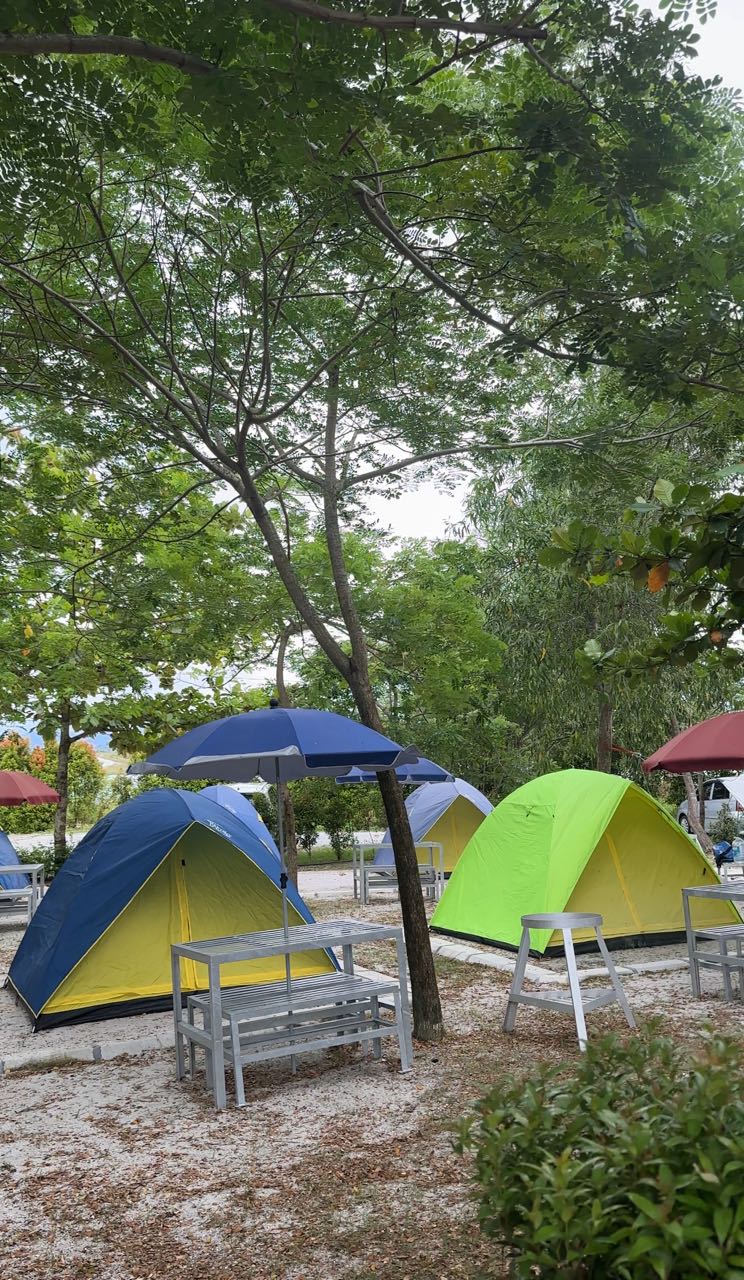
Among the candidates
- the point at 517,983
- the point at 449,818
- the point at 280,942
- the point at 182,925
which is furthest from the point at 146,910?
the point at 449,818

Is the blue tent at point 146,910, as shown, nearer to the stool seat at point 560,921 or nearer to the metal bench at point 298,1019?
the metal bench at point 298,1019

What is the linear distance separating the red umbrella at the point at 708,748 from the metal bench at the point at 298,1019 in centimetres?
275

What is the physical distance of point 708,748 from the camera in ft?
23.6

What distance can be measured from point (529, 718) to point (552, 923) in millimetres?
13410

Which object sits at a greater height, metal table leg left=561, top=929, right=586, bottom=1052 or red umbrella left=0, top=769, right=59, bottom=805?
red umbrella left=0, top=769, right=59, bottom=805

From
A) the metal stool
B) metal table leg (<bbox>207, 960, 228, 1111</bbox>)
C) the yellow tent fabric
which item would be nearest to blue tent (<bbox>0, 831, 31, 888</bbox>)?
the yellow tent fabric

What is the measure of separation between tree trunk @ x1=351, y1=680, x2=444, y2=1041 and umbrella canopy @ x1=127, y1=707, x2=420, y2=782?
0.80m

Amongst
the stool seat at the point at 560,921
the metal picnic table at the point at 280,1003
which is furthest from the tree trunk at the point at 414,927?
the stool seat at the point at 560,921

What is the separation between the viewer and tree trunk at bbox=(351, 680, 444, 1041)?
6.37 meters

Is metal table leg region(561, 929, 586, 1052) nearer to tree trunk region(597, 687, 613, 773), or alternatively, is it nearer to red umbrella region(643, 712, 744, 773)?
red umbrella region(643, 712, 744, 773)

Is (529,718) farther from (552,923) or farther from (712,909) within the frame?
(552,923)

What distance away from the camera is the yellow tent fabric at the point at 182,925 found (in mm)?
7434

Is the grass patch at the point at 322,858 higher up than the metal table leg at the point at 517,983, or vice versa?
the grass patch at the point at 322,858

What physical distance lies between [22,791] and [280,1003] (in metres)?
8.65
